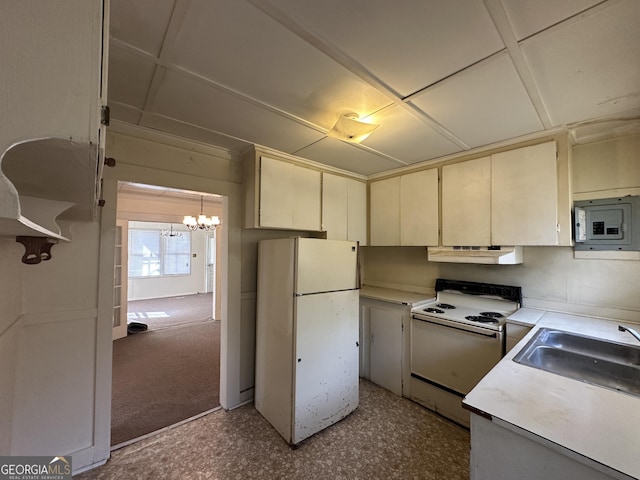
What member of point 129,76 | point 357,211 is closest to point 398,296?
point 357,211

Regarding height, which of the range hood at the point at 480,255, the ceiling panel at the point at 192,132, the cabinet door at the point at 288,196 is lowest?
the range hood at the point at 480,255

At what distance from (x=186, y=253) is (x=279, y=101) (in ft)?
26.1

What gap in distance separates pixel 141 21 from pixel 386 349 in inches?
119

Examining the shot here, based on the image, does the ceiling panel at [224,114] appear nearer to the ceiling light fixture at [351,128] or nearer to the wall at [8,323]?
the ceiling light fixture at [351,128]

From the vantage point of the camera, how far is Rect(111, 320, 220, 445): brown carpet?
2.33m

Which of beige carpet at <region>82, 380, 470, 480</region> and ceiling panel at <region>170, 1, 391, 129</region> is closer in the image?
ceiling panel at <region>170, 1, 391, 129</region>

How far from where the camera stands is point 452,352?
7.52 feet

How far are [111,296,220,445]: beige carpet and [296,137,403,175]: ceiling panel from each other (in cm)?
263

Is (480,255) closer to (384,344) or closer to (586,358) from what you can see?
(586,358)

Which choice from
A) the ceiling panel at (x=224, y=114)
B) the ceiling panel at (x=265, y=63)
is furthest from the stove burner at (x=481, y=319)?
the ceiling panel at (x=224, y=114)

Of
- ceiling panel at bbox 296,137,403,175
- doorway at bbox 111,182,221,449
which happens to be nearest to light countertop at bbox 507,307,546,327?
ceiling panel at bbox 296,137,403,175

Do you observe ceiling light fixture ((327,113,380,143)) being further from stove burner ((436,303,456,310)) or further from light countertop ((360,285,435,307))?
stove burner ((436,303,456,310))

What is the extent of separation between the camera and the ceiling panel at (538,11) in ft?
3.21

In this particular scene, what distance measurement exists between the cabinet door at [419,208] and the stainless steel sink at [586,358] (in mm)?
1215
